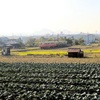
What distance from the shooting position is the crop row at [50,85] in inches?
551

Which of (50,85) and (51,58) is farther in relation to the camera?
(51,58)

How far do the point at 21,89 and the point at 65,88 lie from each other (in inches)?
104

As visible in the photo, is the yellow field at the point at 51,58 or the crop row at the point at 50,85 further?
the yellow field at the point at 51,58

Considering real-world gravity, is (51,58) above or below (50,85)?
above

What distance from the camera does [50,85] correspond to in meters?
16.5

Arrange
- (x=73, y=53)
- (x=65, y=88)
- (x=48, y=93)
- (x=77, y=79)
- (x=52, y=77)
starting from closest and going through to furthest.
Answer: (x=48, y=93)
(x=65, y=88)
(x=77, y=79)
(x=52, y=77)
(x=73, y=53)

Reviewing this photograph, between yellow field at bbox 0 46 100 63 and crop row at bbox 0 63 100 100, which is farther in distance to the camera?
yellow field at bbox 0 46 100 63

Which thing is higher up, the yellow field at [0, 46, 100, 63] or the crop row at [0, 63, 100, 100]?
the yellow field at [0, 46, 100, 63]

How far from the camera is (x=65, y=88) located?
15.6 metres

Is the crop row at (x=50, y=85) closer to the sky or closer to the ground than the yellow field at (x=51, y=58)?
closer to the ground

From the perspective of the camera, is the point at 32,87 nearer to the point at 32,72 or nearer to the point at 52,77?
the point at 52,77

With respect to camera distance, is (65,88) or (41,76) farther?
(41,76)

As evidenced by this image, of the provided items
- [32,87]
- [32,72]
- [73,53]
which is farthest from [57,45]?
[32,87]

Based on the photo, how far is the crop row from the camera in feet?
45.9
